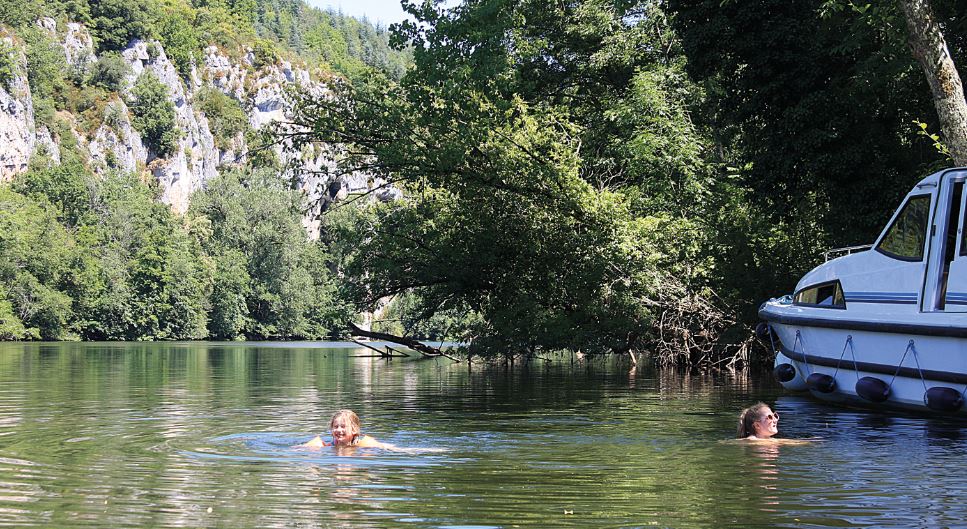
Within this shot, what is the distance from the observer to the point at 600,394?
23.2 metres

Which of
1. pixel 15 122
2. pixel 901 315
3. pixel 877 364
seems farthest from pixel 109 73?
pixel 901 315

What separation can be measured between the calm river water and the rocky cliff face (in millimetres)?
86486

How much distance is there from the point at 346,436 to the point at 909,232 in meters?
8.93

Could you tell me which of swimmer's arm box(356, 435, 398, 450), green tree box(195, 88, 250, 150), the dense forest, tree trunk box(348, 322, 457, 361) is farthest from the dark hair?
green tree box(195, 88, 250, 150)

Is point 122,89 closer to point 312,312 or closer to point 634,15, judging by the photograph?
point 312,312

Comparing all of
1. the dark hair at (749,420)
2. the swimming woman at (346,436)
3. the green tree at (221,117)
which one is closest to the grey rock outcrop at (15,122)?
the green tree at (221,117)

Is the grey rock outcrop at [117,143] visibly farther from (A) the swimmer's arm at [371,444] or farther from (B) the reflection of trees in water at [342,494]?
(B) the reflection of trees in water at [342,494]

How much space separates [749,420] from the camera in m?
13.5

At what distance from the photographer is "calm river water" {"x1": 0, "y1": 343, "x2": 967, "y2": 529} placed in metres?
8.38

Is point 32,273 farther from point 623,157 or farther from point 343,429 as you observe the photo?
point 343,429

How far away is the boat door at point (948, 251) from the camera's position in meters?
15.5

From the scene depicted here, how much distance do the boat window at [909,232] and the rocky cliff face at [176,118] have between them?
88798mm

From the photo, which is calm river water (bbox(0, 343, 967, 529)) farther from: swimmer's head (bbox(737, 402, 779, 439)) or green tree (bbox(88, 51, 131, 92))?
green tree (bbox(88, 51, 131, 92))

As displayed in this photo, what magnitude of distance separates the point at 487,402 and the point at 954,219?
8.60m
